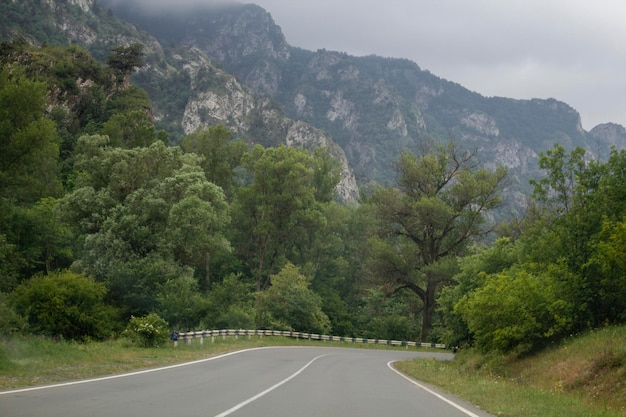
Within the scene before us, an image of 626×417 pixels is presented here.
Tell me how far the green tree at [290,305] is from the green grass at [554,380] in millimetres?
25660

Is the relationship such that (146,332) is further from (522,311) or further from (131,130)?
(131,130)

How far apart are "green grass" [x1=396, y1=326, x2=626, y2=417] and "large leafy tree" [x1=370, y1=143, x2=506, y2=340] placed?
24.1m

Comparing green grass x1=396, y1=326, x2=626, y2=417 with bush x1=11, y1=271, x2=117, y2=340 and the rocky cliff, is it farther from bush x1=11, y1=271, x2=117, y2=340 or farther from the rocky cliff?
the rocky cliff

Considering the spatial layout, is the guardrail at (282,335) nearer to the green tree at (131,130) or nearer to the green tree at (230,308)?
the green tree at (230,308)

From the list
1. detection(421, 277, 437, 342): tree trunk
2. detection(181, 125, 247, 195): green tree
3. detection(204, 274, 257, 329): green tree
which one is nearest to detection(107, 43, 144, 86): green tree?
detection(181, 125, 247, 195): green tree

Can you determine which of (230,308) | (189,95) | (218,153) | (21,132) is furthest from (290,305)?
(189,95)

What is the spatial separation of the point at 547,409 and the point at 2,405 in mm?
9731

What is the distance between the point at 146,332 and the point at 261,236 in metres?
34.7

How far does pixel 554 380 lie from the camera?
1531 cm

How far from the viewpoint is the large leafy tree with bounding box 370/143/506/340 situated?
45062mm

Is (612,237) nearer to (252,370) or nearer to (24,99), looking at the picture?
(252,370)

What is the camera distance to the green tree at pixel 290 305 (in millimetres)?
47312

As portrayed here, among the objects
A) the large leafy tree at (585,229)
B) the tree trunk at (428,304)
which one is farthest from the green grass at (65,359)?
the tree trunk at (428,304)

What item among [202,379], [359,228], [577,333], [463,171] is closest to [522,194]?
[359,228]
